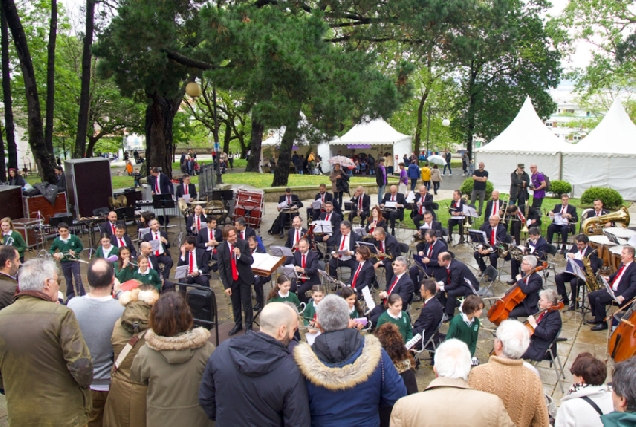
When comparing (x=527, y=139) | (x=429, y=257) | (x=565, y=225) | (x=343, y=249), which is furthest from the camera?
(x=527, y=139)

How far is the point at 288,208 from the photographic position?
47.2 ft

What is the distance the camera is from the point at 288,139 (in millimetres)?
12852

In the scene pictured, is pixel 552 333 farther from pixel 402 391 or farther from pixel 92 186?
pixel 92 186

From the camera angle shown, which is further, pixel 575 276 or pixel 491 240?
pixel 491 240

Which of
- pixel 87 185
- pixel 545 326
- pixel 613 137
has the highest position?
pixel 613 137

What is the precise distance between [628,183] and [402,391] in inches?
872

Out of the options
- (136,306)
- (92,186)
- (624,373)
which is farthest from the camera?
(92,186)

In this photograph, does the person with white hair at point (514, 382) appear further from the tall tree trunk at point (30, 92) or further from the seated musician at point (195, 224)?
the tall tree trunk at point (30, 92)

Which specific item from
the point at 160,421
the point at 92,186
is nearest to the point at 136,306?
the point at 160,421

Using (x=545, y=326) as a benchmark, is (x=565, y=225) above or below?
above

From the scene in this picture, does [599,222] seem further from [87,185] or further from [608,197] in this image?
[87,185]

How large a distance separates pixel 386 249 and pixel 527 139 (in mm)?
15493

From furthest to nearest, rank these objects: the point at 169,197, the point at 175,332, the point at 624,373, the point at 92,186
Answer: the point at 92,186 < the point at 169,197 < the point at 175,332 < the point at 624,373

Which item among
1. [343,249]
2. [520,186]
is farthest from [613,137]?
[343,249]
